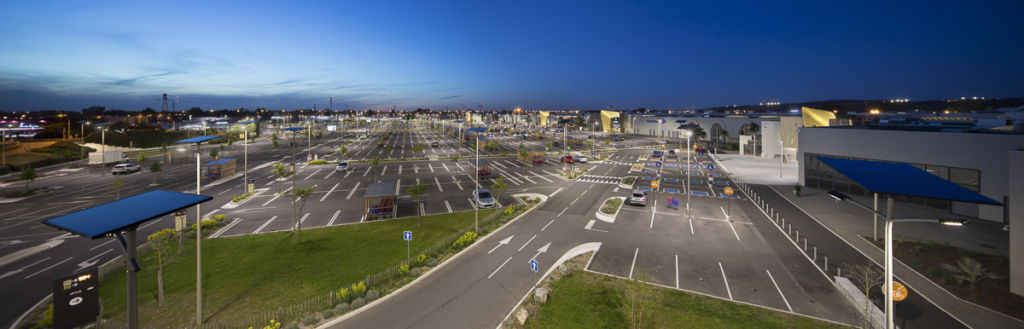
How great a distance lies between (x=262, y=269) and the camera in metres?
19.7

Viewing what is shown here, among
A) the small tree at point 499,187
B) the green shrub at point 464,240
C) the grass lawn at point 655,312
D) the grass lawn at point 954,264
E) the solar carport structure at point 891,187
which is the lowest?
the grass lawn at point 655,312

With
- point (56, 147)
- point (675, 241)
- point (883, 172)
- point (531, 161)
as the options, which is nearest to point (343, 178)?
point (531, 161)

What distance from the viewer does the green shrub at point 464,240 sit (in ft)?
74.5

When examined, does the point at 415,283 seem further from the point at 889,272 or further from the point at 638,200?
the point at 638,200

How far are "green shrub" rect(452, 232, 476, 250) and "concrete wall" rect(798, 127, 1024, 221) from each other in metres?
37.3

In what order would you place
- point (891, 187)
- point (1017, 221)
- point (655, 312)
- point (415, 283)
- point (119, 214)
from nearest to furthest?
1. point (119, 214)
2. point (891, 187)
3. point (655, 312)
4. point (1017, 221)
5. point (415, 283)

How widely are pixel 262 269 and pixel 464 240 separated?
36.9 ft

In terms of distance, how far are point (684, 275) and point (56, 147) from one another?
110 m

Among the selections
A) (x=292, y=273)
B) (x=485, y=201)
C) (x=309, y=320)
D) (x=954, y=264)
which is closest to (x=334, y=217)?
(x=292, y=273)

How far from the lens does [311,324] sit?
47.7 ft

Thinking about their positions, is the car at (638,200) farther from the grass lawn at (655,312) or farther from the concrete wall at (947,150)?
the concrete wall at (947,150)

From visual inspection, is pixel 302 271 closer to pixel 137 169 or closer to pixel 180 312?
pixel 180 312

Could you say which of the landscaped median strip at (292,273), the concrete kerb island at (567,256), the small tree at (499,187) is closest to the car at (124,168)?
the landscaped median strip at (292,273)

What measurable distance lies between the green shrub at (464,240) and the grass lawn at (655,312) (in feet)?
24.7
